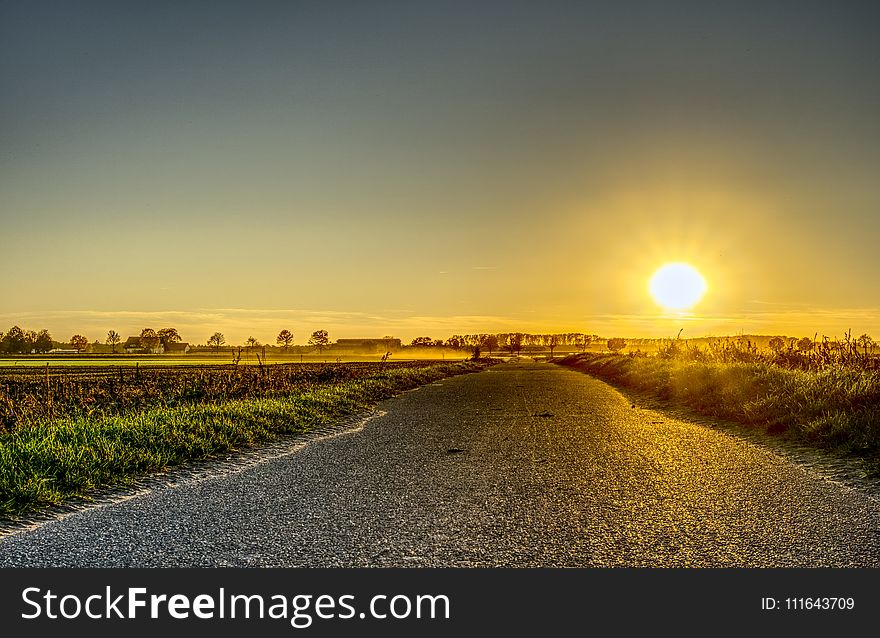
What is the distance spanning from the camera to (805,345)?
67.7 ft

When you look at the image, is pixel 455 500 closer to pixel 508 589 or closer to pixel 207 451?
pixel 508 589

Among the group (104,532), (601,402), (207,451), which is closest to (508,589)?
(104,532)

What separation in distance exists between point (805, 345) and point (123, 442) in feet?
63.1

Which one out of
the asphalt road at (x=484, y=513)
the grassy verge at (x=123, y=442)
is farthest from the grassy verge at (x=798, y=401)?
the grassy verge at (x=123, y=442)

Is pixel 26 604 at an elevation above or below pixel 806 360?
below

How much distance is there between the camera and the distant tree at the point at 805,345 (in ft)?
66.3

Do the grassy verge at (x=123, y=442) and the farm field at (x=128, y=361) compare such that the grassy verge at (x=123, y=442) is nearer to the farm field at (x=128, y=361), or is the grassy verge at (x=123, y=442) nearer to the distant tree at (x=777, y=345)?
the distant tree at (x=777, y=345)

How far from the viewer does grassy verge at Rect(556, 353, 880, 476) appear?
10305 mm

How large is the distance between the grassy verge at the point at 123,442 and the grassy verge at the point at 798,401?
8847mm

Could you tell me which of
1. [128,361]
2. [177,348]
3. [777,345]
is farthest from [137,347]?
[777,345]

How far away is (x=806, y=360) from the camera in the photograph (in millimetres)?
19562

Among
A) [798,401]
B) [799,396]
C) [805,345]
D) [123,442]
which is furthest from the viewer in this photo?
[805,345]

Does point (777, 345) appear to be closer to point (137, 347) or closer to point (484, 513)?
point (484, 513)

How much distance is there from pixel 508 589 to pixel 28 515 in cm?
485
